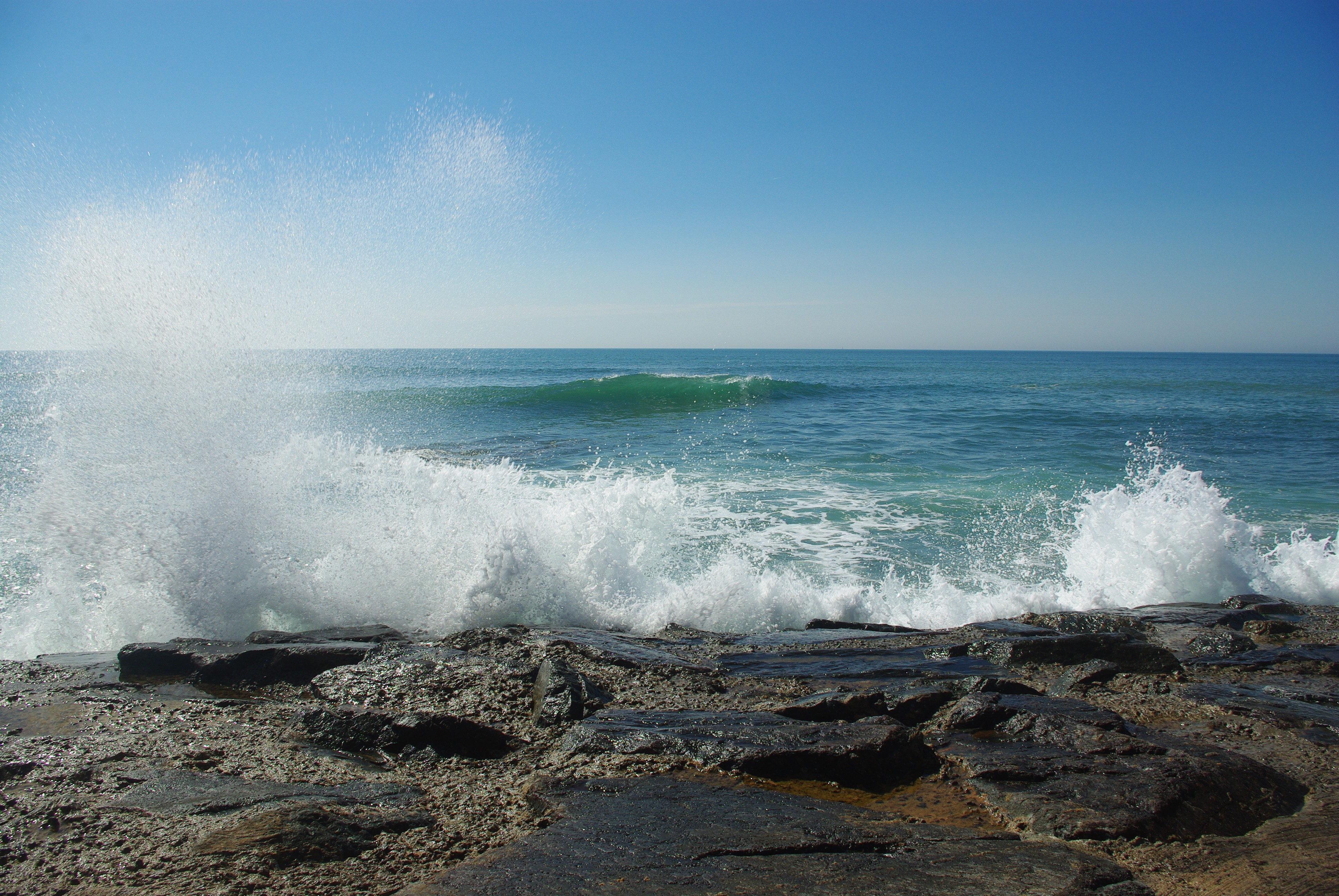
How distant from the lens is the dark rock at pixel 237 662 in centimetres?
420

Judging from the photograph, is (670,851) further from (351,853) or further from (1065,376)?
(1065,376)

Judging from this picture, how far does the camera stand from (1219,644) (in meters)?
5.16

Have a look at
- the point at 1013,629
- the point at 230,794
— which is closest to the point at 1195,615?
the point at 1013,629

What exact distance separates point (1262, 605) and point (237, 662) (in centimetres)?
A: 861

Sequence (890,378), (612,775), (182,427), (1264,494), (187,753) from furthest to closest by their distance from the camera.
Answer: (890,378)
(1264,494)
(182,427)
(187,753)
(612,775)

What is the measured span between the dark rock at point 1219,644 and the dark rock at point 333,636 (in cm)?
595

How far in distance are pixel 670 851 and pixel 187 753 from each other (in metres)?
2.33

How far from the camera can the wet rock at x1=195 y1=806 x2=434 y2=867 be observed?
2.27 metres

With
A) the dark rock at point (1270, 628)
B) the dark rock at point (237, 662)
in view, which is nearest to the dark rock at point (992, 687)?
the dark rock at point (1270, 628)

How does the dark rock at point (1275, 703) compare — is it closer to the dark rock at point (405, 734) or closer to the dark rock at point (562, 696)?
the dark rock at point (562, 696)

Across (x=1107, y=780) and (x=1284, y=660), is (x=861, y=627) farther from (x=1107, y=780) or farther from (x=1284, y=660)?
(x=1284, y=660)

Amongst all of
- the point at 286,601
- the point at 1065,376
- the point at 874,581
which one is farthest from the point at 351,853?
the point at 1065,376

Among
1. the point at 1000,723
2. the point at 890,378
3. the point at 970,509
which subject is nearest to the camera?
the point at 1000,723

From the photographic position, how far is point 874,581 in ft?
23.9
